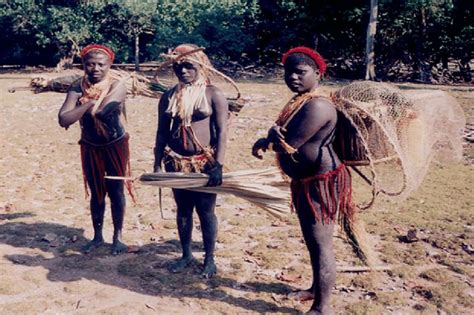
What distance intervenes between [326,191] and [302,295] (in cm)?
98

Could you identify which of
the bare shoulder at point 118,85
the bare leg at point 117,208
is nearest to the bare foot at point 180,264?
the bare leg at point 117,208

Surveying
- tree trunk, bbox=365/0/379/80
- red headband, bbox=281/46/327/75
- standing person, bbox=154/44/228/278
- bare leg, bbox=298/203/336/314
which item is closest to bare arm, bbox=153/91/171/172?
standing person, bbox=154/44/228/278

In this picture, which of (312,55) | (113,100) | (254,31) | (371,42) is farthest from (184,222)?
(254,31)

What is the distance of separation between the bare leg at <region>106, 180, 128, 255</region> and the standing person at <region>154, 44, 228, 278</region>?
707mm

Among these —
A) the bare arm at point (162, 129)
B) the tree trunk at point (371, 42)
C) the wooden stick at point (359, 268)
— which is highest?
the tree trunk at point (371, 42)

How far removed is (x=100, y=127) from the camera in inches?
187

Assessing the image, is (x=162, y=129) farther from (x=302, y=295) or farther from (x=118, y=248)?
(x=302, y=295)

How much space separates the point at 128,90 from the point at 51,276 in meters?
1.88

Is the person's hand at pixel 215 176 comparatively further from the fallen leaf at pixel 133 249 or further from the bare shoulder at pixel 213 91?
the fallen leaf at pixel 133 249

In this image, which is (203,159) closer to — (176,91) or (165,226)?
(176,91)

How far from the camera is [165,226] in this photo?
5816 mm

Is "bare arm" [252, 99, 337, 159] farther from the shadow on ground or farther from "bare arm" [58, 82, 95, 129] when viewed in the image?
"bare arm" [58, 82, 95, 129]

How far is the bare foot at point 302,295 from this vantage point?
4.15 meters

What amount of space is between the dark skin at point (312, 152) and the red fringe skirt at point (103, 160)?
5.46 feet
